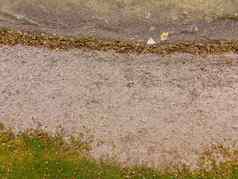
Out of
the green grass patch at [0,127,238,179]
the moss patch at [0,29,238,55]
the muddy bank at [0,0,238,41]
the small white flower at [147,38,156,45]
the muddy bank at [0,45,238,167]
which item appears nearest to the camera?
the green grass patch at [0,127,238,179]

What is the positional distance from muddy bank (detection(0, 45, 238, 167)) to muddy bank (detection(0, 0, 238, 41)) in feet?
2.53

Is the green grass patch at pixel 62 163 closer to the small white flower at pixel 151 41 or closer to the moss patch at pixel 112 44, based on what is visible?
the moss patch at pixel 112 44

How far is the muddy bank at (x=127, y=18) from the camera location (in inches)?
507

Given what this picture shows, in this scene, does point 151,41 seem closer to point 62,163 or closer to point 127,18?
point 127,18

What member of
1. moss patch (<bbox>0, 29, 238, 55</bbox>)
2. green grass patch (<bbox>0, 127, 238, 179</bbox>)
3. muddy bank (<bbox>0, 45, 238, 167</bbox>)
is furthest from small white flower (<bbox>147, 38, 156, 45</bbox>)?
green grass patch (<bbox>0, 127, 238, 179</bbox>)

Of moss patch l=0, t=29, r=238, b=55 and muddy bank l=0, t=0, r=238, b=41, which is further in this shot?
muddy bank l=0, t=0, r=238, b=41

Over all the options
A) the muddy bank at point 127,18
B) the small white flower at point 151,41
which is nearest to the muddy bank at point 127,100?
the small white flower at point 151,41

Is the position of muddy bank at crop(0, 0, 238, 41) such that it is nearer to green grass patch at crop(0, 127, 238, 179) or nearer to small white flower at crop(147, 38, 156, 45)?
small white flower at crop(147, 38, 156, 45)

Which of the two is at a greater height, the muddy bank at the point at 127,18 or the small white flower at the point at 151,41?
the muddy bank at the point at 127,18

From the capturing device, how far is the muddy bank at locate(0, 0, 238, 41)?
507 inches

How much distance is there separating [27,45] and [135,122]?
3.60 meters

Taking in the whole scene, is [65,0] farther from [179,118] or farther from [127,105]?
[179,118]

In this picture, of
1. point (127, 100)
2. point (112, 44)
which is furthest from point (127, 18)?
point (127, 100)

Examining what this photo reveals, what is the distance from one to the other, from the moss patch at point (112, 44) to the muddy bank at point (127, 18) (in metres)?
0.19
